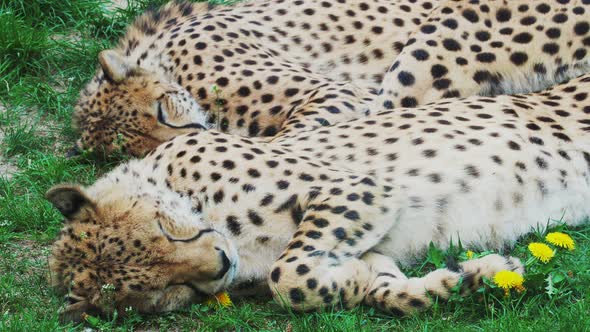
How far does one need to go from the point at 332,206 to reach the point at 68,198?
114 cm

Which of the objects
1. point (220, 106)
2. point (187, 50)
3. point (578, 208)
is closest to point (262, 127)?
point (220, 106)

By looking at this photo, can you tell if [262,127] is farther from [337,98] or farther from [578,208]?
[578,208]

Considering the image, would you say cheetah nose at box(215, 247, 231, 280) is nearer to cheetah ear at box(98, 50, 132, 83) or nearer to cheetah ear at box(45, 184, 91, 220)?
cheetah ear at box(45, 184, 91, 220)

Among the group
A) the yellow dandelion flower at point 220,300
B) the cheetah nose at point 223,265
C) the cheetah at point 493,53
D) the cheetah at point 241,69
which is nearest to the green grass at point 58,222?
the yellow dandelion flower at point 220,300

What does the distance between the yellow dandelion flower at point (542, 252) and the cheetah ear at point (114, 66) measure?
2700mm

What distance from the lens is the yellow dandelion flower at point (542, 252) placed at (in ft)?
15.4

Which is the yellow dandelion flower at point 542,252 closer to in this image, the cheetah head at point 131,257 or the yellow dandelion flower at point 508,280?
the yellow dandelion flower at point 508,280

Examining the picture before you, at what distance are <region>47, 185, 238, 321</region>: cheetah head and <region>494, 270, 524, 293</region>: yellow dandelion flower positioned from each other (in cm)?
112

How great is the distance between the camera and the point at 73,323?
4.73 meters

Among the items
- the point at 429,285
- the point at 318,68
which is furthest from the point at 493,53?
the point at 429,285

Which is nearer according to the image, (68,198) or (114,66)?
(68,198)

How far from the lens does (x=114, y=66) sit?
635 centimetres

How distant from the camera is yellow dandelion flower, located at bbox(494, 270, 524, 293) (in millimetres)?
Result: 4555

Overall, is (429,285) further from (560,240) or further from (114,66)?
(114,66)
